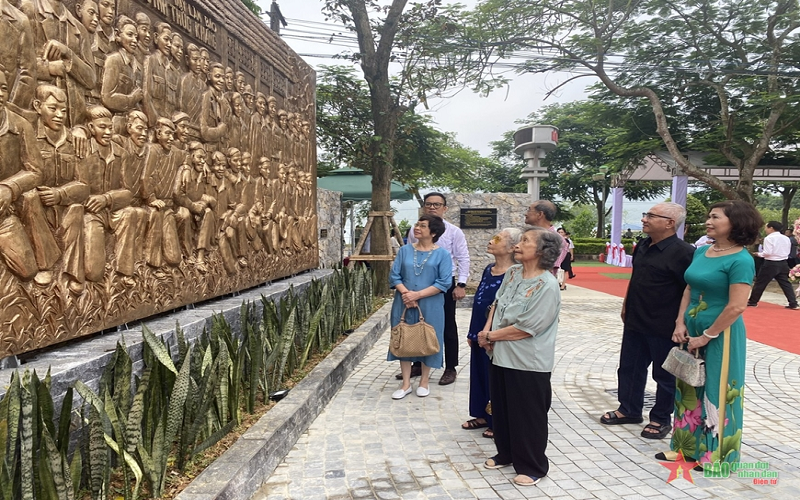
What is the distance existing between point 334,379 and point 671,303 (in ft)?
8.62

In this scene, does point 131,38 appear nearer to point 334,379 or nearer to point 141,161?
point 141,161

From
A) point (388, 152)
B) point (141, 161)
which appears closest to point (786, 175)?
point (388, 152)

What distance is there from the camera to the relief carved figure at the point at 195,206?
4195 millimetres

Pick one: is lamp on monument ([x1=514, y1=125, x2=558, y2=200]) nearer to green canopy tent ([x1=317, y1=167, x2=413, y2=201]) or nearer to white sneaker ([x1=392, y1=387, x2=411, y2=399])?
green canopy tent ([x1=317, y1=167, x2=413, y2=201])

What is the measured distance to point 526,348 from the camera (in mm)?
2783

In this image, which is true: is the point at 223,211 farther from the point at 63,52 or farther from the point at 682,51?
the point at 682,51

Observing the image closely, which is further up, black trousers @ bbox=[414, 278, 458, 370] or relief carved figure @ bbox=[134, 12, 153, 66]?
relief carved figure @ bbox=[134, 12, 153, 66]

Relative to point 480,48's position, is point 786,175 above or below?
below

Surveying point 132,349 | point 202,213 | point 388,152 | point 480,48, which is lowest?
point 132,349

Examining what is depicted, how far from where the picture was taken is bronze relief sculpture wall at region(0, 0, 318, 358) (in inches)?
106

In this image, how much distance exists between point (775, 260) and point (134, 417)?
34.8 ft

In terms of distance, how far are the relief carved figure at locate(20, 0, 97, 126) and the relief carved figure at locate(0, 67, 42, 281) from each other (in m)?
0.31

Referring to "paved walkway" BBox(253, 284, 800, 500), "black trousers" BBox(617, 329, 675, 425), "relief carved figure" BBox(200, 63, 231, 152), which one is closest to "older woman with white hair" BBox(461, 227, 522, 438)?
"paved walkway" BBox(253, 284, 800, 500)

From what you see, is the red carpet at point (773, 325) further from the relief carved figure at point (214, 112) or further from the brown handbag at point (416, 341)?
the relief carved figure at point (214, 112)
